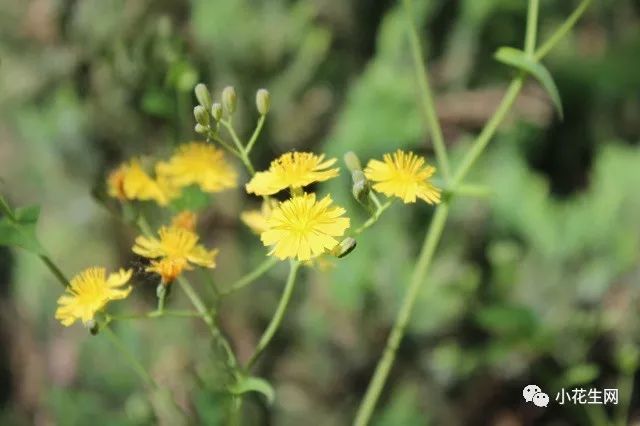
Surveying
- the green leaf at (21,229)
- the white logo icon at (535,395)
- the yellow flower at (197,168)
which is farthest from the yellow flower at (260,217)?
the white logo icon at (535,395)

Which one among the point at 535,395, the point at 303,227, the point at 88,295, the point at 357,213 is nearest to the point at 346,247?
the point at 303,227

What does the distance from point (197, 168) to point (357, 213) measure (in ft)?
2.01

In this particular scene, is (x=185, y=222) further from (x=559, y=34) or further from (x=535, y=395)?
(x=535, y=395)

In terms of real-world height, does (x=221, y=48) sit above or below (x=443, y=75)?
below

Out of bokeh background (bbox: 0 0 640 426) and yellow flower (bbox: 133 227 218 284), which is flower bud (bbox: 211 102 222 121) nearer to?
yellow flower (bbox: 133 227 218 284)

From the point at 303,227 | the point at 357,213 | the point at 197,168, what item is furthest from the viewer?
the point at 357,213

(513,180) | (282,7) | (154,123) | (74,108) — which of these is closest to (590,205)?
(513,180)

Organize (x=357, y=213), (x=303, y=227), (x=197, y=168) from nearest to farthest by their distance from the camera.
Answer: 1. (x=303, y=227)
2. (x=197, y=168)
3. (x=357, y=213)

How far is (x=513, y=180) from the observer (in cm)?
123

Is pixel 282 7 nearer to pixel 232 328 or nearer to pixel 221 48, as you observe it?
pixel 221 48

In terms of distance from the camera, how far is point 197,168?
1.82 feet

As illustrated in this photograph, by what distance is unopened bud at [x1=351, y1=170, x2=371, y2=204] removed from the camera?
471 mm

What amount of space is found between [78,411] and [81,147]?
0.55 metres

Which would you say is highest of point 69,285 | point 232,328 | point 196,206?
point 232,328
